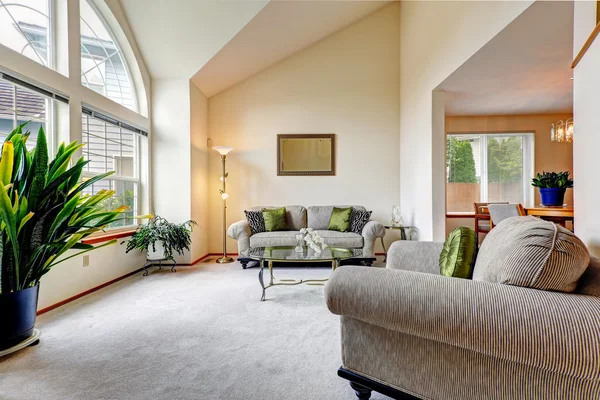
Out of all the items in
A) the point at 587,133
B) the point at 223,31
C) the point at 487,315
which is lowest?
the point at 487,315

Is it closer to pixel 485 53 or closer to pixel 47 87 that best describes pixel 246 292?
pixel 47 87

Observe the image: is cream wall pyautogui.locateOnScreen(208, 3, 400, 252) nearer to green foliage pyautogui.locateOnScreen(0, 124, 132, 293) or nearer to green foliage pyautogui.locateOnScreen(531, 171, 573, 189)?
green foliage pyautogui.locateOnScreen(531, 171, 573, 189)

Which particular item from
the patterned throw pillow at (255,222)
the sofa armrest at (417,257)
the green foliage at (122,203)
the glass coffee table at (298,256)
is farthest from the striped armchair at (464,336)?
the green foliage at (122,203)

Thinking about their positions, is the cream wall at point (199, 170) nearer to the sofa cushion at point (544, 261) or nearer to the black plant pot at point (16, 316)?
the black plant pot at point (16, 316)

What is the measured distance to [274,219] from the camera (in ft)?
14.2

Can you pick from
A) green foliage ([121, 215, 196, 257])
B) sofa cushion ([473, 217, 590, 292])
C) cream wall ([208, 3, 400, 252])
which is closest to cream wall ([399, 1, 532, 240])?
cream wall ([208, 3, 400, 252])

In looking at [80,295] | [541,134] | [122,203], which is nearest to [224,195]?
[122,203]

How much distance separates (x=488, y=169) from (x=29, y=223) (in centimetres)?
603

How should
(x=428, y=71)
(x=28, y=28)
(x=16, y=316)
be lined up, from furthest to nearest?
(x=428, y=71) < (x=28, y=28) < (x=16, y=316)

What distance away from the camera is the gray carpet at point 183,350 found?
4.76 feet

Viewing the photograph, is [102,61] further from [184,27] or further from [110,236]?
[110,236]

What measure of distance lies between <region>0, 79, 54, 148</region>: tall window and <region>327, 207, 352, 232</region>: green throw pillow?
3.37 meters

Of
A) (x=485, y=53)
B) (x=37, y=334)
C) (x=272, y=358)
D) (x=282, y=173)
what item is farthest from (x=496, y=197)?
(x=37, y=334)

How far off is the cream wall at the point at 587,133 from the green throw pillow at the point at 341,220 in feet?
9.29
